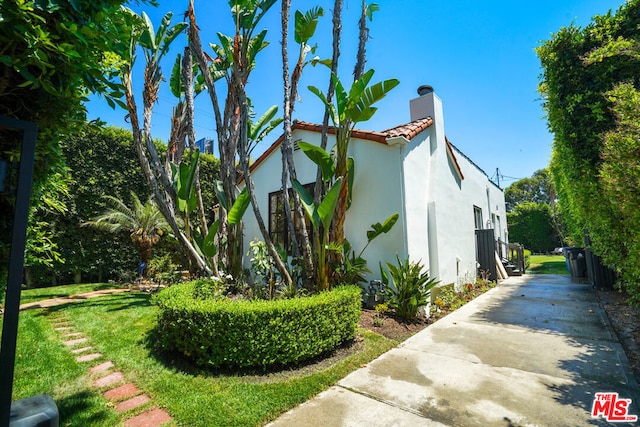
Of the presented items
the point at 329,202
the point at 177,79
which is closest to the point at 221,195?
the point at 329,202

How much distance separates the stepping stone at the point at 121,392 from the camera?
3407 millimetres

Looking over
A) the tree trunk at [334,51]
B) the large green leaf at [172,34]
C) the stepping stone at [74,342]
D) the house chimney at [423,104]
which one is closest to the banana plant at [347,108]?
the tree trunk at [334,51]

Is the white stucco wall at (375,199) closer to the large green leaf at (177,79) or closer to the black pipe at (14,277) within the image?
the large green leaf at (177,79)

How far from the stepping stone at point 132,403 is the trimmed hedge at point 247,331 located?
A: 28.9 inches

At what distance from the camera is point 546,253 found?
30.4 meters

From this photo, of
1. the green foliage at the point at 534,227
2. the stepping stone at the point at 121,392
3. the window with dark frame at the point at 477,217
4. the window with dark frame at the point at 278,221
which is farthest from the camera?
the green foliage at the point at 534,227

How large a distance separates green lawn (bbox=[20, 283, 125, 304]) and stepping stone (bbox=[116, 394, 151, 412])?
643 cm

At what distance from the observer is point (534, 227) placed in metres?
29.2

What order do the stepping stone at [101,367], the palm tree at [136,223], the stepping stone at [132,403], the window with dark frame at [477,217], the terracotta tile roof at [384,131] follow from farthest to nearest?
the window with dark frame at [477,217], the palm tree at [136,223], the terracotta tile roof at [384,131], the stepping stone at [101,367], the stepping stone at [132,403]

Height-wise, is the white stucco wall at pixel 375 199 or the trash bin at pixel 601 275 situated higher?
the white stucco wall at pixel 375 199

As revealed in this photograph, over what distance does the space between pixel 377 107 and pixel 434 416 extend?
526 cm

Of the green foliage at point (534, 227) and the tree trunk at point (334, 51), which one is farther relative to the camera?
the green foliage at point (534, 227)

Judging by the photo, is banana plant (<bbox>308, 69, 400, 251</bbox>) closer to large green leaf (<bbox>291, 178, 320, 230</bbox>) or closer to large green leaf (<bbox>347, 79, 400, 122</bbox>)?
large green leaf (<bbox>347, 79, 400, 122</bbox>)

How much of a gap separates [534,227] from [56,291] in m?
36.0
